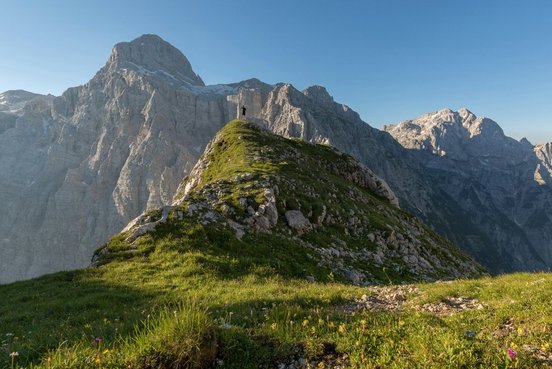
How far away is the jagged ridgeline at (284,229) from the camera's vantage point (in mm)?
23469

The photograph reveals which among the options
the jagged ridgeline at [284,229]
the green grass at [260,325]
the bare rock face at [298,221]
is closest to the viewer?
the green grass at [260,325]

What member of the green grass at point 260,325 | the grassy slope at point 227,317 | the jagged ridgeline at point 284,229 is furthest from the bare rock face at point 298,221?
the green grass at point 260,325

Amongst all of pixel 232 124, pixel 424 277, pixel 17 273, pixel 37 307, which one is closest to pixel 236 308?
pixel 37 307

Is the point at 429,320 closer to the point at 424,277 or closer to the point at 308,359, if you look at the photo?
the point at 308,359

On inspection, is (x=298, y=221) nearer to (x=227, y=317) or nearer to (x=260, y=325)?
(x=227, y=317)

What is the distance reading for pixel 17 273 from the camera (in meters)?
199

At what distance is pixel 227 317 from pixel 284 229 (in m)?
19.0

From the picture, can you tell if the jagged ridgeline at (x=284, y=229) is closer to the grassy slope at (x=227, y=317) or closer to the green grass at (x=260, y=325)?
the grassy slope at (x=227, y=317)

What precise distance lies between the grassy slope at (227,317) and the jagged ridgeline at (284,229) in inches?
12.1

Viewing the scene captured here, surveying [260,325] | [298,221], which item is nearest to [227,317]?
[260,325]

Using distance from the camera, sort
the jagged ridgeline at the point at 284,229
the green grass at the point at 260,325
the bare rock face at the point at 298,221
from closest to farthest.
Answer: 1. the green grass at the point at 260,325
2. the jagged ridgeline at the point at 284,229
3. the bare rock face at the point at 298,221

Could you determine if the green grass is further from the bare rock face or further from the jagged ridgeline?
the bare rock face

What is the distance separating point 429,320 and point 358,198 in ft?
122

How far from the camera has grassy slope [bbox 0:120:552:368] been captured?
6.67 m
